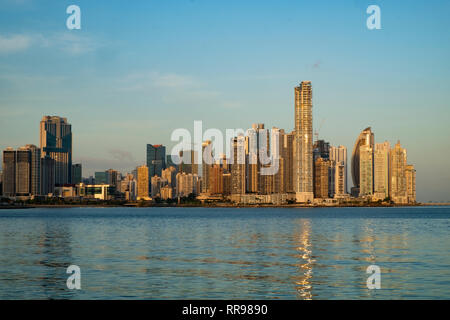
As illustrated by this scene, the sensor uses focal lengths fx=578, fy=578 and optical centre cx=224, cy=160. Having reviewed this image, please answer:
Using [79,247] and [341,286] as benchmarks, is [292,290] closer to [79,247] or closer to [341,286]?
[341,286]

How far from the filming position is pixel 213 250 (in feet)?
204
